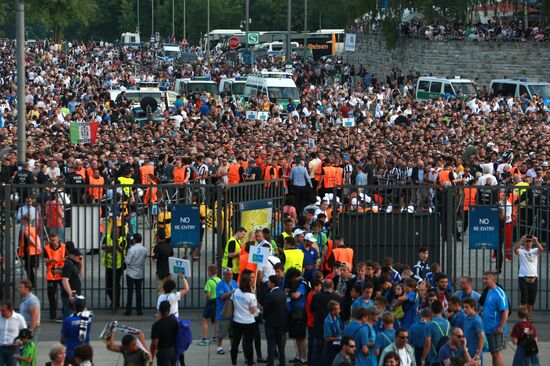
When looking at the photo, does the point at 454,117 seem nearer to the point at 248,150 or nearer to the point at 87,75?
the point at 248,150

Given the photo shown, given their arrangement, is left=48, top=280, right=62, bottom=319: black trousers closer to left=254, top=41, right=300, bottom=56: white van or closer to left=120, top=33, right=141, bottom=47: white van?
left=254, top=41, right=300, bottom=56: white van

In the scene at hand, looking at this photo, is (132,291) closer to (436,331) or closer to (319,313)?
(319,313)

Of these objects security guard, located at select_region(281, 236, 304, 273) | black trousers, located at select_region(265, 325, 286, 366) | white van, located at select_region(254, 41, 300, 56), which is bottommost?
black trousers, located at select_region(265, 325, 286, 366)

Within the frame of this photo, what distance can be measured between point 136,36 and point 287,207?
91.5 m

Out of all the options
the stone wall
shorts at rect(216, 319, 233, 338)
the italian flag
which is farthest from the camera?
the stone wall

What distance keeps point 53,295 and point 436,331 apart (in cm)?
648

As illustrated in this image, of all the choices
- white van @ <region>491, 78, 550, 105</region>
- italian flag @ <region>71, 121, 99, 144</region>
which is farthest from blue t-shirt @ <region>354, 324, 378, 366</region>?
white van @ <region>491, 78, 550, 105</region>

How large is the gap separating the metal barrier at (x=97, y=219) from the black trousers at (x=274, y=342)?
9.85 feet

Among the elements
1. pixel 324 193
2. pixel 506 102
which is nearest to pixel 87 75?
pixel 506 102

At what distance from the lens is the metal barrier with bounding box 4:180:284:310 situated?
2028 cm

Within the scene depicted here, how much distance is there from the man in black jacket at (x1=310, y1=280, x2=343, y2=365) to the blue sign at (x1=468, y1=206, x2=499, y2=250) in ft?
13.6

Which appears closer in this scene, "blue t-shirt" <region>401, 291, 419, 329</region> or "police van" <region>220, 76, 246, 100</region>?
"blue t-shirt" <region>401, 291, 419, 329</region>

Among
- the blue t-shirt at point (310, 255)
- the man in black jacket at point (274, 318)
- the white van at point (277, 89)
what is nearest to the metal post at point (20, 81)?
the blue t-shirt at point (310, 255)

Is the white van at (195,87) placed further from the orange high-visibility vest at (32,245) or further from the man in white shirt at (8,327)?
the man in white shirt at (8,327)
